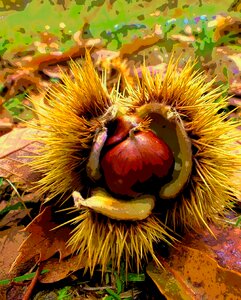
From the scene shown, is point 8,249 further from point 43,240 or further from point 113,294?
point 113,294

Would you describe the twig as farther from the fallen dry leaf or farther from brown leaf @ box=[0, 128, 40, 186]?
brown leaf @ box=[0, 128, 40, 186]

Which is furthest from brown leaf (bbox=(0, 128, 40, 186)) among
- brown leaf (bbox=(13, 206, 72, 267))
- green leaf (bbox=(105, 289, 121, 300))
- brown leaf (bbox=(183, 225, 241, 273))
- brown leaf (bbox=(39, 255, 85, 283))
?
brown leaf (bbox=(183, 225, 241, 273))

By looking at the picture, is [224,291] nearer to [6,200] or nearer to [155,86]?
[155,86]

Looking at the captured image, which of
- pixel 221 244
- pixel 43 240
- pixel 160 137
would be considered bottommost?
pixel 221 244

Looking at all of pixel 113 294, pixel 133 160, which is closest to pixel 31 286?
pixel 113 294

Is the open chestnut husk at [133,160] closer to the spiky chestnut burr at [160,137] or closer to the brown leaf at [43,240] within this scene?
the spiky chestnut burr at [160,137]

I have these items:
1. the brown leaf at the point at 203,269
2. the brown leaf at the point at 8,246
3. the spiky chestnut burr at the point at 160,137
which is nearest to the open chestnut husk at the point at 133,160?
the spiky chestnut burr at the point at 160,137
